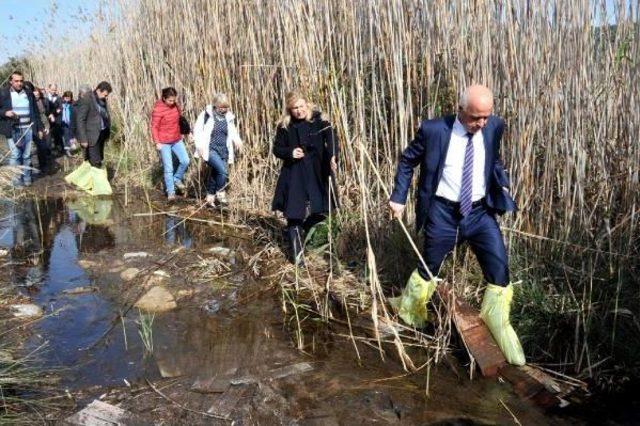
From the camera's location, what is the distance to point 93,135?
7.71 meters

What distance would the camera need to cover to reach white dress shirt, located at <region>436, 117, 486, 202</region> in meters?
3.14

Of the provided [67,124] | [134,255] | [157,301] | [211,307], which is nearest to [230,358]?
[211,307]

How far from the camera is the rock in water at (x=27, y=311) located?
12.6 ft

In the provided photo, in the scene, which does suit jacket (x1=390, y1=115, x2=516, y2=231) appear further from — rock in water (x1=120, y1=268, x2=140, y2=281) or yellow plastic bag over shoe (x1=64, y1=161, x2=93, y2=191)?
yellow plastic bag over shoe (x1=64, y1=161, x2=93, y2=191)

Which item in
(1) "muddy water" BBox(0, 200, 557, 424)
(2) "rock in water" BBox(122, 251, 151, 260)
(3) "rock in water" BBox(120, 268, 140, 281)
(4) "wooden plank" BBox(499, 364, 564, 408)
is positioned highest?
(2) "rock in water" BBox(122, 251, 151, 260)

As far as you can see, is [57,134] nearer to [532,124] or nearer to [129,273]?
[129,273]

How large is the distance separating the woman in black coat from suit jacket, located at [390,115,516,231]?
1116 mm

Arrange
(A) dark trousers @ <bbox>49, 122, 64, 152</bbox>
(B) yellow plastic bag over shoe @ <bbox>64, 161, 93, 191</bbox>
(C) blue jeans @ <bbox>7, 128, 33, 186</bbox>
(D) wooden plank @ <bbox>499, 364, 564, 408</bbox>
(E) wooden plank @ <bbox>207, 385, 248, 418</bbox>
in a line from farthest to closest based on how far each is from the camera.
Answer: (A) dark trousers @ <bbox>49, 122, 64, 152</bbox> < (C) blue jeans @ <bbox>7, 128, 33, 186</bbox> < (B) yellow plastic bag over shoe @ <bbox>64, 161, 93, 191</bbox> < (D) wooden plank @ <bbox>499, 364, 564, 408</bbox> < (E) wooden plank @ <bbox>207, 385, 248, 418</bbox>

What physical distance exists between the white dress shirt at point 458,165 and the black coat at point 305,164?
1.36 metres

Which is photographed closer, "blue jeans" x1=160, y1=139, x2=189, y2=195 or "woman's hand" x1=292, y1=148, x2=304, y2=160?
"woman's hand" x1=292, y1=148, x2=304, y2=160

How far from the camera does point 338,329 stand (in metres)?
3.74

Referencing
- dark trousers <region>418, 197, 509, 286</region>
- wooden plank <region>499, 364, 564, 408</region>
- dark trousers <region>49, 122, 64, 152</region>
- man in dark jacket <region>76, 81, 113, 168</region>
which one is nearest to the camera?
wooden plank <region>499, 364, 564, 408</region>

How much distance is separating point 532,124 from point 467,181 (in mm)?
726

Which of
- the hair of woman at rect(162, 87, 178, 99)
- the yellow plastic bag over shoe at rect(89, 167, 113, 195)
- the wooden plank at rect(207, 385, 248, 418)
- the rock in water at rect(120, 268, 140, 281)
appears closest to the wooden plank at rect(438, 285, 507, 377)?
the wooden plank at rect(207, 385, 248, 418)
